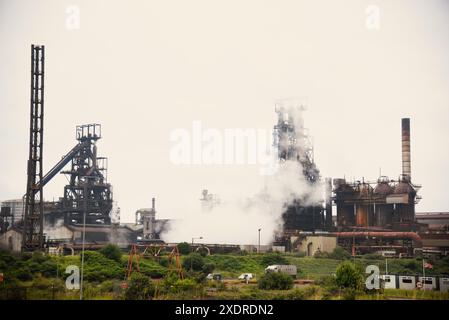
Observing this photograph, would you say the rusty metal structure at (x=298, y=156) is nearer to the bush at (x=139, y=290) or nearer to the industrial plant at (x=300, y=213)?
the industrial plant at (x=300, y=213)

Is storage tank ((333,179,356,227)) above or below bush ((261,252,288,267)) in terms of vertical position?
above

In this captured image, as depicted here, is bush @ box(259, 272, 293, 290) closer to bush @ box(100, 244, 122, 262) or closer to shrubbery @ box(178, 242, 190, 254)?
bush @ box(100, 244, 122, 262)

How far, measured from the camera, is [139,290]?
787 inches

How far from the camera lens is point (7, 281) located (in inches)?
890

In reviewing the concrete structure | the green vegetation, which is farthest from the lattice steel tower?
the concrete structure

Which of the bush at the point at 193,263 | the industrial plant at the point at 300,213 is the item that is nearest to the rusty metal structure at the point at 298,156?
the industrial plant at the point at 300,213

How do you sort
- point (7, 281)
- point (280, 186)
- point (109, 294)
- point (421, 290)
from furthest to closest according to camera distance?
point (280, 186) < point (421, 290) < point (7, 281) < point (109, 294)

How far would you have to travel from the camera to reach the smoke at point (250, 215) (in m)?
43.9

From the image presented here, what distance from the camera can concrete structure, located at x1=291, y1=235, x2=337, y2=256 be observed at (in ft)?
141

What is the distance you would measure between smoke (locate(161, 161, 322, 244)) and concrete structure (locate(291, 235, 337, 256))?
2434 millimetres

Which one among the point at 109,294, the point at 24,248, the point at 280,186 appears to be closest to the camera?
the point at 109,294
